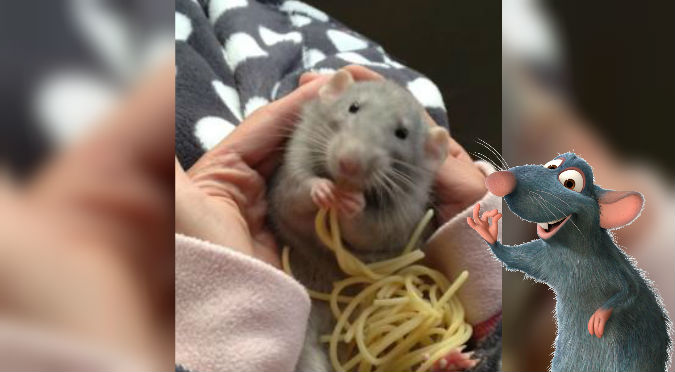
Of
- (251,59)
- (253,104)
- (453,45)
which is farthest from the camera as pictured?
(251,59)

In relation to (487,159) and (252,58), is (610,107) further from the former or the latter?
(252,58)

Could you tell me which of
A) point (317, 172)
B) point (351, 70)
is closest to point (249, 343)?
point (317, 172)

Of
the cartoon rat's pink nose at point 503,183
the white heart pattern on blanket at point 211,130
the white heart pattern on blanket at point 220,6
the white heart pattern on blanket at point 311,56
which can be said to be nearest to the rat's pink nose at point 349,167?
the white heart pattern on blanket at point 211,130

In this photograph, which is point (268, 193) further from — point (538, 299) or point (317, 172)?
point (538, 299)

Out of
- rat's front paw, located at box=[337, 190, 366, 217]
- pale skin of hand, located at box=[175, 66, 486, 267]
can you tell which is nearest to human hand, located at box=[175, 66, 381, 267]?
pale skin of hand, located at box=[175, 66, 486, 267]

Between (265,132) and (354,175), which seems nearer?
(354,175)

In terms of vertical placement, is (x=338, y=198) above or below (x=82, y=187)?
below

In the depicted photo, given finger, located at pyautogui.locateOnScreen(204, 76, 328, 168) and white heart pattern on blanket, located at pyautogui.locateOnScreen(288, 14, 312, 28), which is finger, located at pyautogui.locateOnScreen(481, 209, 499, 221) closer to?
finger, located at pyautogui.locateOnScreen(204, 76, 328, 168)

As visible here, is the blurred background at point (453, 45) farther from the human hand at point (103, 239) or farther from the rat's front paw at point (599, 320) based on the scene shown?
the human hand at point (103, 239)

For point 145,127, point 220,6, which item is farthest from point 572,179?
point 220,6
